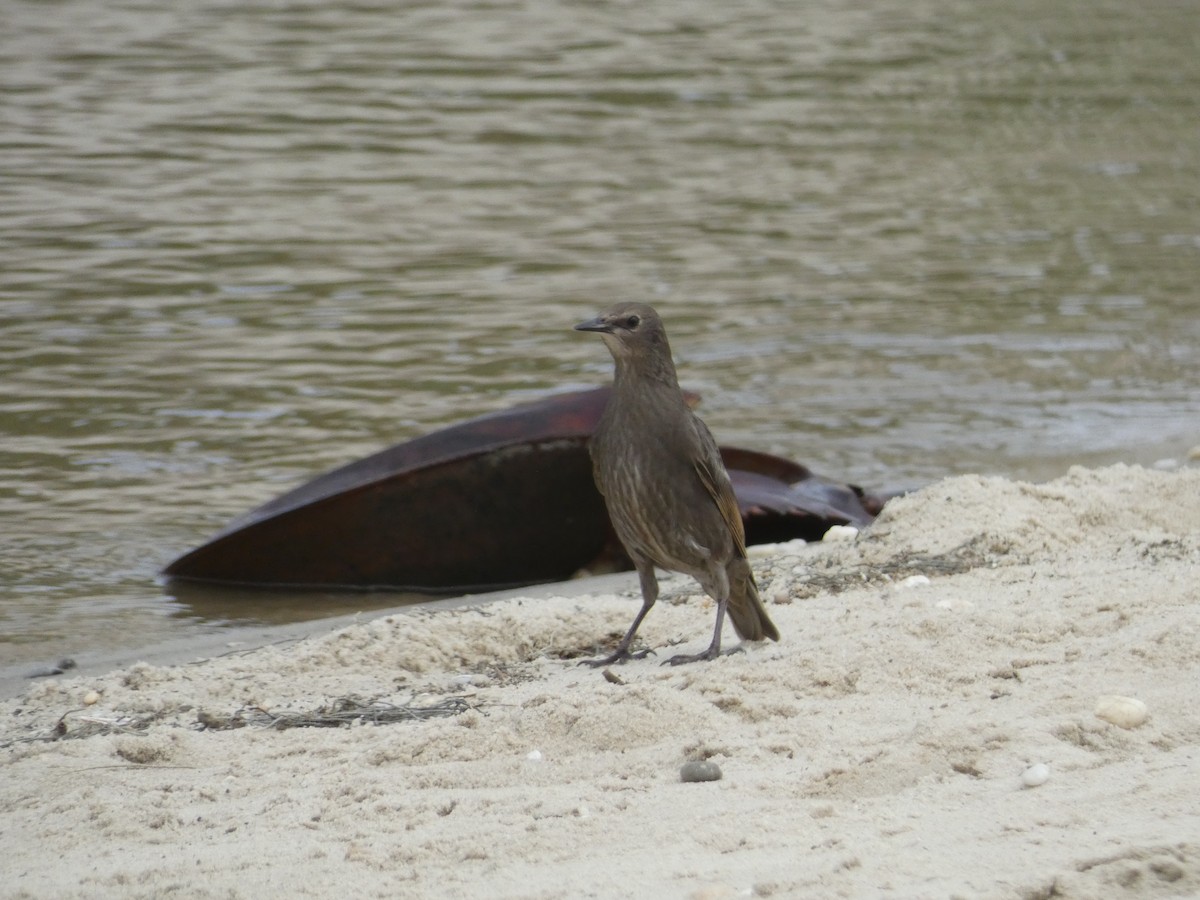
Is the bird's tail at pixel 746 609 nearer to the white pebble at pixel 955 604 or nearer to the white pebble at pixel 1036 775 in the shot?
the white pebble at pixel 955 604

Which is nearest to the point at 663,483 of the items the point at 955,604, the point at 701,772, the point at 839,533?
the point at 955,604

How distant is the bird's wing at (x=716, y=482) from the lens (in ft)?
15.1

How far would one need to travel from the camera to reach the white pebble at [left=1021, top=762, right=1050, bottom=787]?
133 inches

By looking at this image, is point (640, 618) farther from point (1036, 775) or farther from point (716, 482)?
point (1036, 775)

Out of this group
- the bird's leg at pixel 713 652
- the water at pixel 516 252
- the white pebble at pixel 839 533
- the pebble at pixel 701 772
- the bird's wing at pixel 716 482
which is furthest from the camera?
the water at pixel 516 252

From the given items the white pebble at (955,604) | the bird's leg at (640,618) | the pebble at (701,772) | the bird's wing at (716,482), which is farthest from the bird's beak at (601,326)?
the pebble at (701,772)

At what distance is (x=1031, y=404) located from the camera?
8680mm

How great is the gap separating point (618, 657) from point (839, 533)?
1.76 meters

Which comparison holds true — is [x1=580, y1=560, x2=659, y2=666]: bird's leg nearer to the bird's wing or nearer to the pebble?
the bird's wing

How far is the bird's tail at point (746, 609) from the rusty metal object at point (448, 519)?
1.66 m

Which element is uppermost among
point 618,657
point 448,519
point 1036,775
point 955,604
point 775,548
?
point 1036,775

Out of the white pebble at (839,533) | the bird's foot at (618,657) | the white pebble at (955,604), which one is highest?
the white pebble at (955,604)

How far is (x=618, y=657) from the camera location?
4.59 metres

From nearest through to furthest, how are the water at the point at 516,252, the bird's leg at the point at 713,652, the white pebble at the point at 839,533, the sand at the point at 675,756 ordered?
the sand at the point at 675,756 < the bird's leg at the point at 713,652 < the white pebble at the point at 839,533 < the water at the point at 516,252
